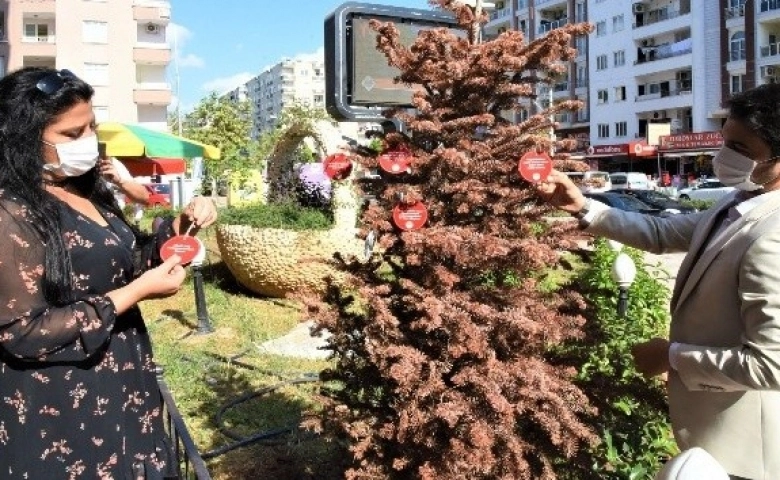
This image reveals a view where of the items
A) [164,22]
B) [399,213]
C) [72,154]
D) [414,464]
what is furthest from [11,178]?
[164,22]

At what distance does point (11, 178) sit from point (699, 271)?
183 cm

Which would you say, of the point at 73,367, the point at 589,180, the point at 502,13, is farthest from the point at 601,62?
the point at 73,367

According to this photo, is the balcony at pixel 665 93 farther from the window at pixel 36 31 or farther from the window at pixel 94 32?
the window at pixel 36 31

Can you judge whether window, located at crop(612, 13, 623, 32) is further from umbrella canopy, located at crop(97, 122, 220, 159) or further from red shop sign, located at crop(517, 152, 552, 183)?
red shop sign, located at crop(517, 152, 552, 183)

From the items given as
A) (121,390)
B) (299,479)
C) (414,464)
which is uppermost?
(121,390)

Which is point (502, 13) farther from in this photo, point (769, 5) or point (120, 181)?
point (120, 181)

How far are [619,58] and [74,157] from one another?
1890 inches

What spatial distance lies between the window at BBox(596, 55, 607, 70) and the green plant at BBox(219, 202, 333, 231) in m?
43.3

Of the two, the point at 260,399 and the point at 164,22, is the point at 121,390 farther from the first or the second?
the point at 164,22

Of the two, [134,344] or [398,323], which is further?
[398,323]

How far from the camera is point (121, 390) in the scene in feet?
6.68

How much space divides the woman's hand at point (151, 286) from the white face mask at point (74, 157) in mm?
337

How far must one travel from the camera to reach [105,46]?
1656 inches

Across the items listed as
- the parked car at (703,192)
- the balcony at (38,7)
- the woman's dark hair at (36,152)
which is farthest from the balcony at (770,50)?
the woman's dark hair at (36,152)
